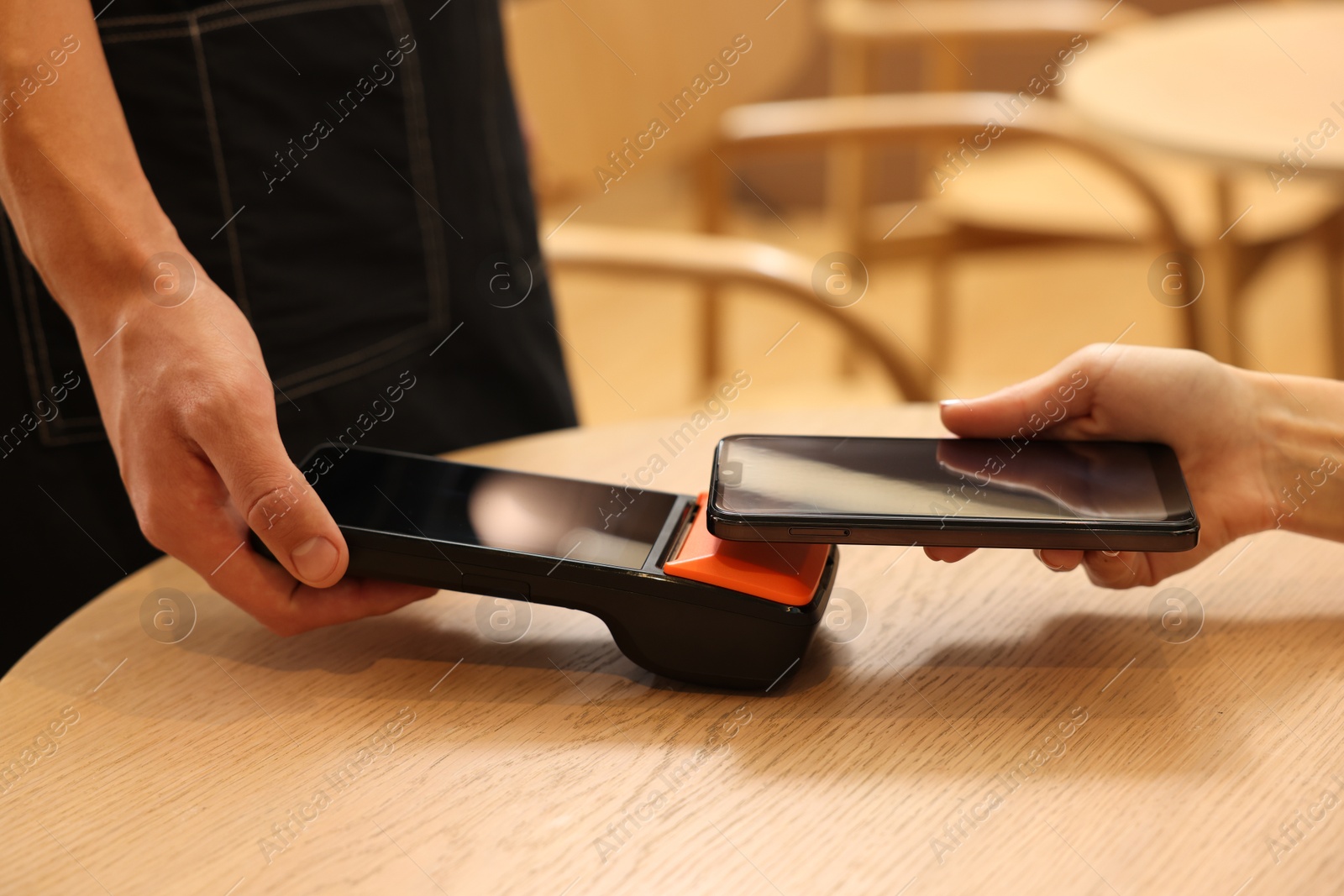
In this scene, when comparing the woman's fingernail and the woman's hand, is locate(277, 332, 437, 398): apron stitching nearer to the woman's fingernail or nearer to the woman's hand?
the woman's fingernail

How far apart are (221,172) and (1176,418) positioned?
642 millimetres

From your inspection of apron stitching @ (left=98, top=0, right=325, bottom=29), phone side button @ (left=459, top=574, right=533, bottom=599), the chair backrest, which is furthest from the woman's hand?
the chair backrest

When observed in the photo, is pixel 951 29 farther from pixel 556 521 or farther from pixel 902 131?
pixel 556 521

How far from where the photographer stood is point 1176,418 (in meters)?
0.67

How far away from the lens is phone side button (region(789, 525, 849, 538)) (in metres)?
0.53

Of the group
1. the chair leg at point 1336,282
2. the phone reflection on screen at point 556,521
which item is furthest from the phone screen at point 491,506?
the chair leg at point 1336,282

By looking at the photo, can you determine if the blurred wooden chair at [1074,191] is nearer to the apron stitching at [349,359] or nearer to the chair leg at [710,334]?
the chair leg at [710,334]

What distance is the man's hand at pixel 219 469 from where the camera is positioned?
56cm

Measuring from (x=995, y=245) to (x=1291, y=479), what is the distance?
3.81 ft

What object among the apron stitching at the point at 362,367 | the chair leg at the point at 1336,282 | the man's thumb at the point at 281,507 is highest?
the apron stitching at the point at 362,367

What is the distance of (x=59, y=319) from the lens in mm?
765

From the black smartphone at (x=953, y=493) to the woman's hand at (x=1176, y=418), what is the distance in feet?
0.08

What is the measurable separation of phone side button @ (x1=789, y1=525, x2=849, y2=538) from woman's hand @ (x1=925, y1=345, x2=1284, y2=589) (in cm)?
15

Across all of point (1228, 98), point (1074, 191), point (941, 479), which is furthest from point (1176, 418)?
point (1074, 191)
